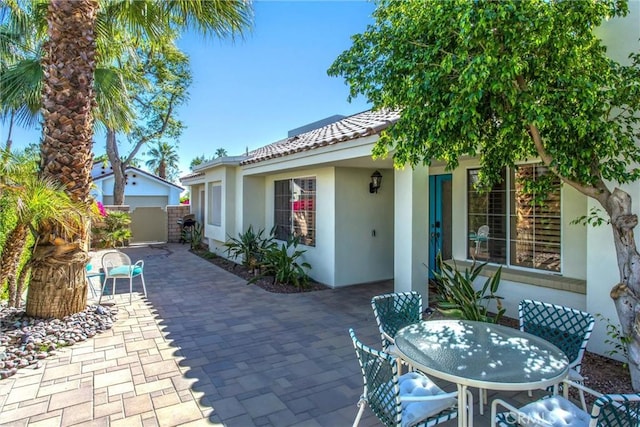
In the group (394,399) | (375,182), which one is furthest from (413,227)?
(394,399)

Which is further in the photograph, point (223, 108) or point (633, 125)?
point (223, 108)

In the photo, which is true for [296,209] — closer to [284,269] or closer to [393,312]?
[284,269]

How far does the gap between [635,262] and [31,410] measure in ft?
21.5

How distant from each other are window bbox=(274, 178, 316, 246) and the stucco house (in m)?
0.03

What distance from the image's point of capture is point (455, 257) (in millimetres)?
8500

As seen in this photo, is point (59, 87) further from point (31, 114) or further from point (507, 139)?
point (507, 139)

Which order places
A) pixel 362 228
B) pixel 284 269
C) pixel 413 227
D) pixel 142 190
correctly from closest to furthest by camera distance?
pixel 413 227, pixel 284 269, pixel 362 228, pixel 142 190

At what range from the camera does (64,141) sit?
615 cm

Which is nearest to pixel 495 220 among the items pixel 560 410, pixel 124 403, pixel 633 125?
pixel 633 125

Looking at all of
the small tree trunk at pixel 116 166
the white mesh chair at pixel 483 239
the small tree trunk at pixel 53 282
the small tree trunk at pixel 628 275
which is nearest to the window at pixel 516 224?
the white mesh chair at pixel 483 239

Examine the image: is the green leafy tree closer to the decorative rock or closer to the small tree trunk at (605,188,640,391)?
the small tree trunk at (605,188,640,391)

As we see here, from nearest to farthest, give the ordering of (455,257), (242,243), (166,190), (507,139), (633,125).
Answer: (507,139), (633,125), (455,257), (242,243), (166,190)

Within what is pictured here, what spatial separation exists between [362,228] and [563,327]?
611cm

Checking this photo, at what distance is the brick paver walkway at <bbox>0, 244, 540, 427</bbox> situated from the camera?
3.72 metres
